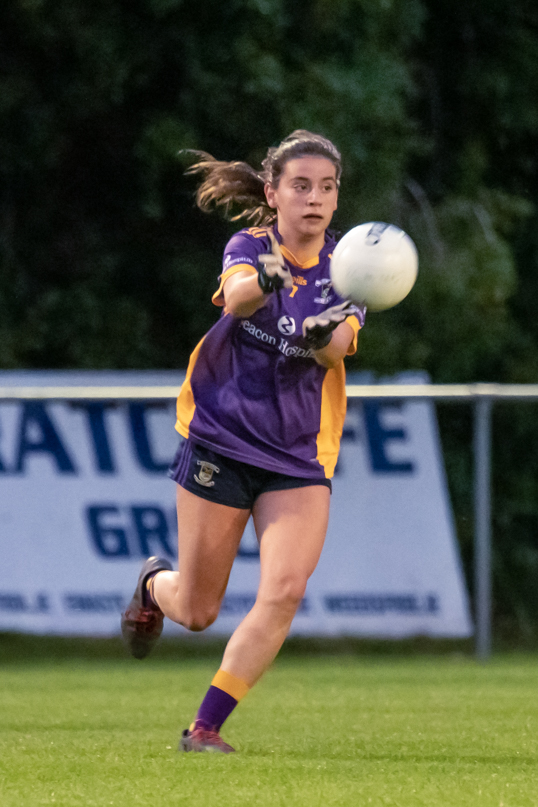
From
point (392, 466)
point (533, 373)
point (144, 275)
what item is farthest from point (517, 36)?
point (392, 466)

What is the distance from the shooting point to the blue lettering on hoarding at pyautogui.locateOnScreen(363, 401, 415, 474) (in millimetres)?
8984

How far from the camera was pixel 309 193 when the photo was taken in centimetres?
466

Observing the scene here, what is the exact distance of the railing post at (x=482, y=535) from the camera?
882 centimetres

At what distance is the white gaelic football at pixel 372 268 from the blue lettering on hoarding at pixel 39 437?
15.1 ft

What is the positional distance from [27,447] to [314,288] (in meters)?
4.52

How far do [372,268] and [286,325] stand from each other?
14.4 inches

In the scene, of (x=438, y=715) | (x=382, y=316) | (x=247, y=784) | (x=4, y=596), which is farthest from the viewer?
(x=382, y=316)

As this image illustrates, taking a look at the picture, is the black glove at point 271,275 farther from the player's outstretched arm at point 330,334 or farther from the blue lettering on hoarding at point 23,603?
the blue lettering on hoarding at point 23,603

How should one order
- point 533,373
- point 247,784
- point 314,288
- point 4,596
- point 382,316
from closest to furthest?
point 247,784
point 314,288
point 4,596
point 382,316
point 533,373

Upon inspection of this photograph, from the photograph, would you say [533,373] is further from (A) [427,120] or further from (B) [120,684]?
(B) [120,684]

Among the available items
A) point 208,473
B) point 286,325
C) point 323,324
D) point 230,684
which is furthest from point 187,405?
point 230,684

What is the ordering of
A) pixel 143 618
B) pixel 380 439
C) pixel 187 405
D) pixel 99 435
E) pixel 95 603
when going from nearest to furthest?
1. pixel 187 405
2. pixel 143 618
3. pixel 95 603
4. pixel 99 435
5. pixel 380 439

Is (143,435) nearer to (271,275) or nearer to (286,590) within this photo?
(286,590)

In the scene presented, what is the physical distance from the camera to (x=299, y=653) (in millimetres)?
9023
